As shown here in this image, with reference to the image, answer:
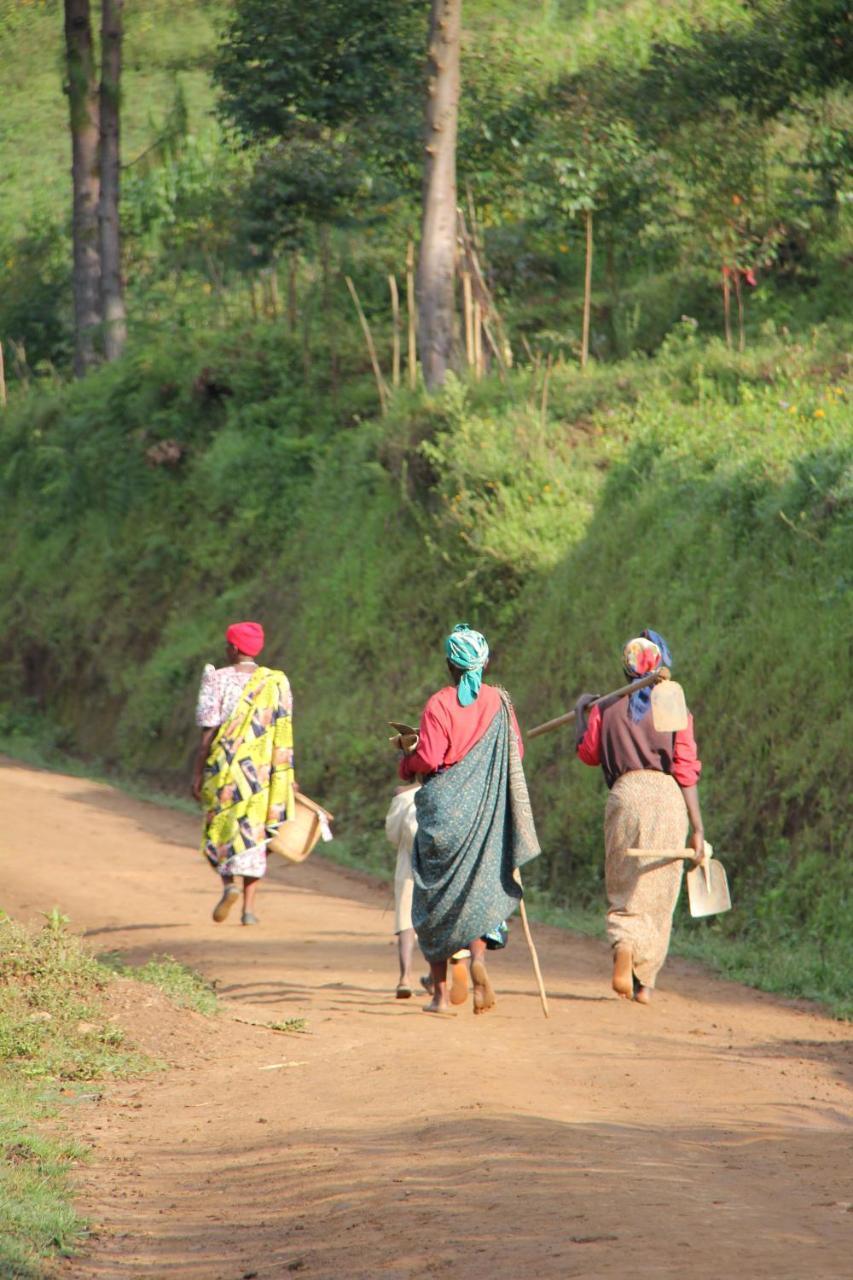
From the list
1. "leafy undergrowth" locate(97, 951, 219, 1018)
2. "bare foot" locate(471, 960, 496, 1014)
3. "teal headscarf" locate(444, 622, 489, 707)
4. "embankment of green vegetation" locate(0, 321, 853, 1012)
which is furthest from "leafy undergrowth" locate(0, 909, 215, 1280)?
"embankment of green vegetation" locate(0, 321, 853, 1012)

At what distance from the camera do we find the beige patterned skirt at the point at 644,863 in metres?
8.79

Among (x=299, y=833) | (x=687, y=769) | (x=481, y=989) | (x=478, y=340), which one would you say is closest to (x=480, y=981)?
(x=481, y=989)

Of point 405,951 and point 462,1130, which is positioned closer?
point 462,1130

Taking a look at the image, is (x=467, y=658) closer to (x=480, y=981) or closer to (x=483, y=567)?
(x=480, y=981)

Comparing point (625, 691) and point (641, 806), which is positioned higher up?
point (625, 691)

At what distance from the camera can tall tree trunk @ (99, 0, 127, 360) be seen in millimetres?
27344

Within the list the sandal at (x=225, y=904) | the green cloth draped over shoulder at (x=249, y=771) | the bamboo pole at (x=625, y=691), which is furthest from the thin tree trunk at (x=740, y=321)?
the sandal at (x=225, y=904)

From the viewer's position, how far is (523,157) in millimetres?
22891

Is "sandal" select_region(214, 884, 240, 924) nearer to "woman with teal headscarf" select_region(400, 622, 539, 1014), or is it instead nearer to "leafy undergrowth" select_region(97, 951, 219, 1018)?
"leafy undergrowth" select_region(97, 951, 219, 1018)

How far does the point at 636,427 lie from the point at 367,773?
14.1 feet

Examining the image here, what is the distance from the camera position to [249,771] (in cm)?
Result: 1010

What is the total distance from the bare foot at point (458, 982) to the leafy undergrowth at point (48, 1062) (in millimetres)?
1195

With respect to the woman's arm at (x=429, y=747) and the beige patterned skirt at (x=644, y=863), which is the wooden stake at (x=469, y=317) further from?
the woman's arm at (x=429, y=747)

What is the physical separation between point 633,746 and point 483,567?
733 centimetres
